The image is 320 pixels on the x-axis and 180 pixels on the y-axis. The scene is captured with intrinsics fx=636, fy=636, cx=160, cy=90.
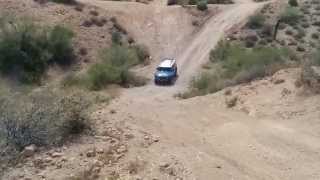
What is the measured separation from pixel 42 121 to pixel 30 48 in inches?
1137

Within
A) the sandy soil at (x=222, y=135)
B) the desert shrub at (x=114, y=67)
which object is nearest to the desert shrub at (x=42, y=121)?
the sandy soil at (x=222, y=135)

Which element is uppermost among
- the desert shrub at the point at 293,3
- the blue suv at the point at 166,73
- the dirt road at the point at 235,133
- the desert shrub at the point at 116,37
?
the desert shrub at the point at 293,3

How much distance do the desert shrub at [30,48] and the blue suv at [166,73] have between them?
29.3ft

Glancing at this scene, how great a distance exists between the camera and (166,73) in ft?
152

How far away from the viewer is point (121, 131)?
23.9 m

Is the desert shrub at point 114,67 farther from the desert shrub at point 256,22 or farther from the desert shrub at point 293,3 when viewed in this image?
the desert shrub at point 293,3

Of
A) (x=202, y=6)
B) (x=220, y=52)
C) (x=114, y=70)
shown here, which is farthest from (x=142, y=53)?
(x=202, y=6)

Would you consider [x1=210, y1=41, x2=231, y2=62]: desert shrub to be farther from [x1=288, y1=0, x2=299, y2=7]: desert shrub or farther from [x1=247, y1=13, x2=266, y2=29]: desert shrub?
[x1=288, y1=0, x2=299, y2=7]: desert shrub

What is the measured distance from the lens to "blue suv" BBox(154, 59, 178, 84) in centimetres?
4569

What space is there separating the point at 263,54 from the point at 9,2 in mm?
24806

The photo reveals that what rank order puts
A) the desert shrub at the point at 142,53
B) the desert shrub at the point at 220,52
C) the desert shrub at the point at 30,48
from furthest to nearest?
the desert shrub at the point at 142,53
the desert shrub at the point at 220,52
the desert shrub at the point at 30,48

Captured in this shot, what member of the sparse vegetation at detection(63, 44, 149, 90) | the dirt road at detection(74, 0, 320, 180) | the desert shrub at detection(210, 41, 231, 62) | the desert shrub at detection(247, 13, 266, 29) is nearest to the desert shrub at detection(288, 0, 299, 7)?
the desert shrub at detection(247, 13, 266, 29)

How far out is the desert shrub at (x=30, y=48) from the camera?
47.9m

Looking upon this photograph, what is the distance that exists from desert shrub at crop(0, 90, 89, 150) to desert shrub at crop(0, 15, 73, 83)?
24.4 metres
